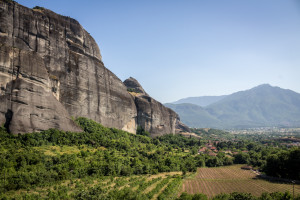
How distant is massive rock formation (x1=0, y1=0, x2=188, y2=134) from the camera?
34344mm

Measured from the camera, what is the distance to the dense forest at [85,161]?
1030 inches

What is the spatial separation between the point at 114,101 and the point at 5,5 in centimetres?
3115

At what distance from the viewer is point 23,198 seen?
73.9ft

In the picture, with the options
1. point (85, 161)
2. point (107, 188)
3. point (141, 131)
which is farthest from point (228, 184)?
point (141, 131)

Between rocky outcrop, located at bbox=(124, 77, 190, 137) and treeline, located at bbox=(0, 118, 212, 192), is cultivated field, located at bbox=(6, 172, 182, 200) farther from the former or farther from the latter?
rocky outcrop, located at bbox=(124, 77, 190, 137)

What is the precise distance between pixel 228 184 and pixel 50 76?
3938 cm

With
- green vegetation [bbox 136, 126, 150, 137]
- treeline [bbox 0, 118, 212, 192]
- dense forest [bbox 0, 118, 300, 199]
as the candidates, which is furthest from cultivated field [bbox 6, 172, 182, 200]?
green vegetation [bbox 136, 126, 150, 137]

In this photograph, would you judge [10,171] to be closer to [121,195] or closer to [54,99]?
[121,195]

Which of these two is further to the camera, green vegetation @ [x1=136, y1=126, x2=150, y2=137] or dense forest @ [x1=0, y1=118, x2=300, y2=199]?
green vegetation @ [x1=136, y1=126, x2=150, y2=137]

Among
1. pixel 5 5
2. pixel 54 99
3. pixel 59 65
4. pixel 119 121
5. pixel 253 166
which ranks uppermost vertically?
pixel 5 5

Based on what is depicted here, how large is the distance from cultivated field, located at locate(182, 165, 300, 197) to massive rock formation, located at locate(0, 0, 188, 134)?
25582mm

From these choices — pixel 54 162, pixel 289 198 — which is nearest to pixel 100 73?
pixel 54 162

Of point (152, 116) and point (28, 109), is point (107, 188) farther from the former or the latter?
point (152, 116)

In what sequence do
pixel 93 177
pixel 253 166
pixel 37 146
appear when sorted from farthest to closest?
pixel 253 166
pixel 37 146
pixel 93 177
